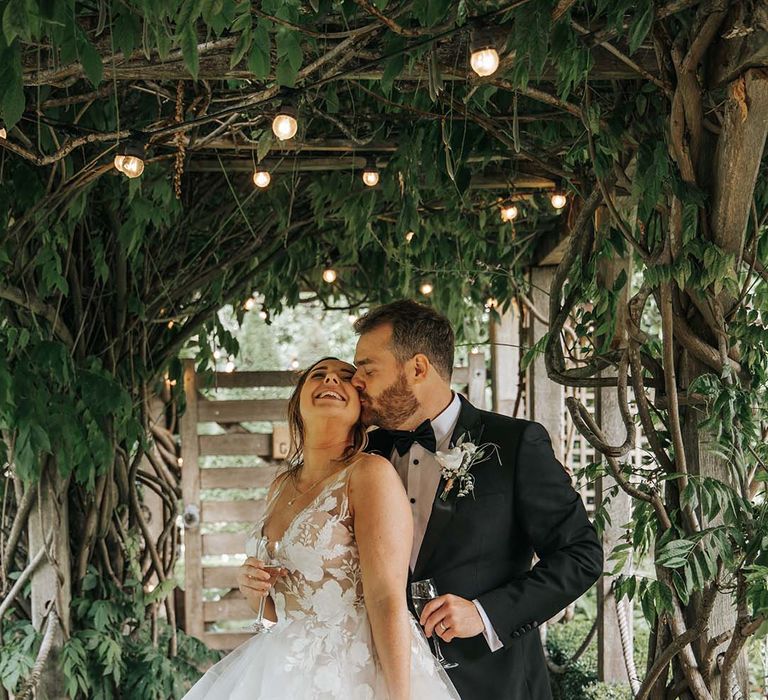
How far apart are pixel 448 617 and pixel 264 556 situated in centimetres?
46

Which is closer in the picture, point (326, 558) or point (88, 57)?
point (88, 57)

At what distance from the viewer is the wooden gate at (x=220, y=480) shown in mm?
6359

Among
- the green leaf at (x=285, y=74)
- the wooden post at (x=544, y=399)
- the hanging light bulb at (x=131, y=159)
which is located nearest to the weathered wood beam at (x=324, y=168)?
the hanging light bulb at (x=131, y=159)

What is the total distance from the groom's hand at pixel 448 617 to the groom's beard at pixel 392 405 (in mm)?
428

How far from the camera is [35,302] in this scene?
12.9 feet

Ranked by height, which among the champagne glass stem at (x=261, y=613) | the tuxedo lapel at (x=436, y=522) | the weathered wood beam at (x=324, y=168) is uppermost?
the weathered wood beam at (x=324, y=168)

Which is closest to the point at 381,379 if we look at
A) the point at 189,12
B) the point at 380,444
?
the point at 380,444

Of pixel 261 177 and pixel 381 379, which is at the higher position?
pixel 261 177

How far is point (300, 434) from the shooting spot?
2301mm

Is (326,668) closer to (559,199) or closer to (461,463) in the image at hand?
(461,463)

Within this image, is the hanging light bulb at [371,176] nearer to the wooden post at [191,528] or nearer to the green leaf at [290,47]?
the green leaf at [290,47]

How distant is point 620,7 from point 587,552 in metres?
1.12

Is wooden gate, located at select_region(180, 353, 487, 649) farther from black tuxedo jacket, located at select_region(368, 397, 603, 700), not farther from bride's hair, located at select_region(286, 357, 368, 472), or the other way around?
black tuxedo jacket, located at select_region(368, 397, 603, 700)

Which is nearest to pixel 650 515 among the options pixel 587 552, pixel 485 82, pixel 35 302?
pixel 587 552
